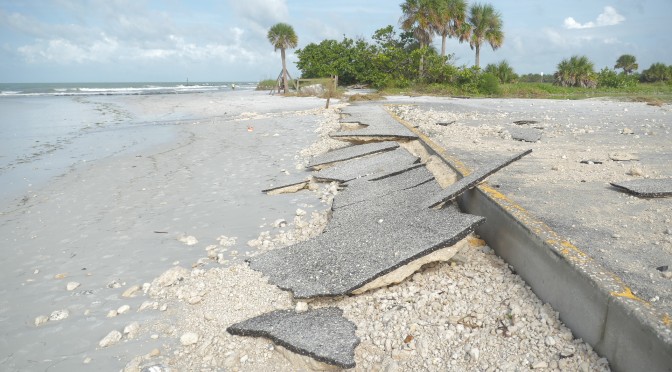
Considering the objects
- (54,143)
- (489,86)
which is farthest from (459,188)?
(489,86)

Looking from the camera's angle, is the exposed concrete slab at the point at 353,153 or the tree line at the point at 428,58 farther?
the tree line at the point at 428,58

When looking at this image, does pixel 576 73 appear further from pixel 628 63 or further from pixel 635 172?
pixel 635 172

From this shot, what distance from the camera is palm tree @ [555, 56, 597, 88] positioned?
30.8 metres

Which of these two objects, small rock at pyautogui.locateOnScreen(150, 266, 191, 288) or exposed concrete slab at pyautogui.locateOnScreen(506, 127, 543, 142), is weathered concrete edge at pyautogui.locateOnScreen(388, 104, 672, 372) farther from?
exposed concrete slab at pyautogui.locateOnScreen(506, 127, 543, 142)

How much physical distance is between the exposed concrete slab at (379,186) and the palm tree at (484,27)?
30681 mm

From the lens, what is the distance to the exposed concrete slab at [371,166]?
5.35m

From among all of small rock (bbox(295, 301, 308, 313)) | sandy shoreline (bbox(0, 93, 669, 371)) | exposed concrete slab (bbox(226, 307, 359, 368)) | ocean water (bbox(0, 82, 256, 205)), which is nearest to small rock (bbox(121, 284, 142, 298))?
sandy shoreline (bbox(0, 93, 669, 371))

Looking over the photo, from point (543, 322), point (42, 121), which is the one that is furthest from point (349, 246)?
point (42, 121)

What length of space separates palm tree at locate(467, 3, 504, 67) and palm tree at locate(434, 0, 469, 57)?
192 centimetres

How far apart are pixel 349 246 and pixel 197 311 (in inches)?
45.5

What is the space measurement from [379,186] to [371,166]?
95cm

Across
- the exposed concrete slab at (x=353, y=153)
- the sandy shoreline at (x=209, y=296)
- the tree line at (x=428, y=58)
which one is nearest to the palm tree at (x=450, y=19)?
the tree line at (x=428, y=58)

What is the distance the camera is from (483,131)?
8062 millimetres

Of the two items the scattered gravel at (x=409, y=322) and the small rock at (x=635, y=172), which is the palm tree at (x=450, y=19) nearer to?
the small rock at (x=635, y=172)
